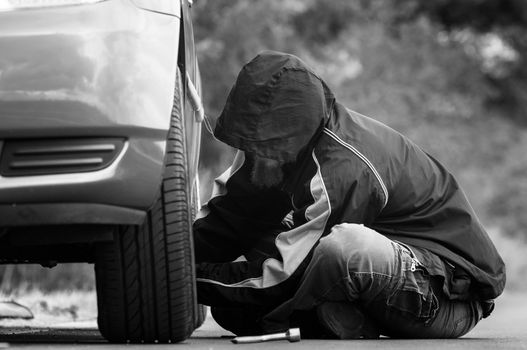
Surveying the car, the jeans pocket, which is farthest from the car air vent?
the jeans pocket

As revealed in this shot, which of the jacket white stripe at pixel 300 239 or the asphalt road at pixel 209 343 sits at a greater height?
the jacket white stripe at pixel 300 239

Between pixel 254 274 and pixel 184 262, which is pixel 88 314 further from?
pixel 184 262

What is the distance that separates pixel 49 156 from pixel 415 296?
4.31 ft

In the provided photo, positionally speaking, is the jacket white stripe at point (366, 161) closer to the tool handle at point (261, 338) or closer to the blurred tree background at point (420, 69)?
the tool handle at point (261, 338)

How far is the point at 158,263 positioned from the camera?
3.23 metres

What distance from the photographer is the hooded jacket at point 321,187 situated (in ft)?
11.5

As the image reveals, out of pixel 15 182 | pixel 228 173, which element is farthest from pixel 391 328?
pixel 15 182

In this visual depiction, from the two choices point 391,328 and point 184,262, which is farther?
point 391,328

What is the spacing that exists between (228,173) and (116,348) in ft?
3.38

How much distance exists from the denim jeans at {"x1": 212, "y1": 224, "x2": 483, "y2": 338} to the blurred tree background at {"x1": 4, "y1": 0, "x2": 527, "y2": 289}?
1555 millimetres

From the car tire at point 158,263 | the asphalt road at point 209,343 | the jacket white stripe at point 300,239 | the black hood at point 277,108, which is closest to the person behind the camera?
the car tire at point 158,263

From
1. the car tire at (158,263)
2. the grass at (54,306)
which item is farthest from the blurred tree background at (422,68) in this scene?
the car tire at (158,263)

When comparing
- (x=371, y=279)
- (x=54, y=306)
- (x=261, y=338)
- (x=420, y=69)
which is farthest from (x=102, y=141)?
(x=420, y=69)

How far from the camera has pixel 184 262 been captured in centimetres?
325
